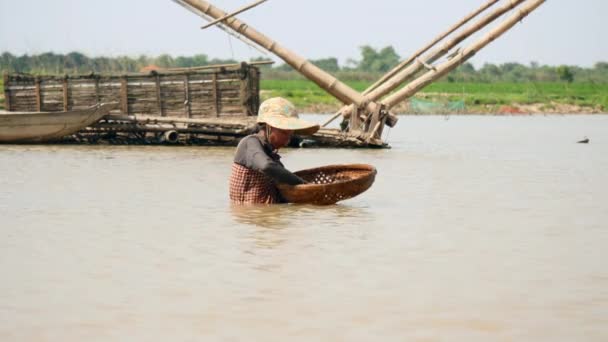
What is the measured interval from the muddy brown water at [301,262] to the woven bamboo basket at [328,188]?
0.13 metres

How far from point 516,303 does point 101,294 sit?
2335 millimetres

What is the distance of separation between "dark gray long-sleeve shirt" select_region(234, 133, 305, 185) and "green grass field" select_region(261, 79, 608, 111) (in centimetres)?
4264

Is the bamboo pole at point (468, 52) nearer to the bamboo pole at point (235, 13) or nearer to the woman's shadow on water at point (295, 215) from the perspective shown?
the bamboo pole at point (235, 13)

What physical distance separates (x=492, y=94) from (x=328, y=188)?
176ft

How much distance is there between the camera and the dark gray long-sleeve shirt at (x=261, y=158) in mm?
8742

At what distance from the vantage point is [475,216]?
954 cm

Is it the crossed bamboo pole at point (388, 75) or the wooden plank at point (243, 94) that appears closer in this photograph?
the crossed bamboo pole at point (388, 75)

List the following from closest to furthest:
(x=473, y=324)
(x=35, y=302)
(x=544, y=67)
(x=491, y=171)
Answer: (x=473, y=324)
(x=35, y=302)
(x=491, y=171)
(x=544, y=67)

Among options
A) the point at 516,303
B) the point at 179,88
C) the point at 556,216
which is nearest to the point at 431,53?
the point at 179,88

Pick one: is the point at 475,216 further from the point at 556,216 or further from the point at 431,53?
the point at 431,53

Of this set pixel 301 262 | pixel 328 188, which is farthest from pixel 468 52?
pixel 301 262

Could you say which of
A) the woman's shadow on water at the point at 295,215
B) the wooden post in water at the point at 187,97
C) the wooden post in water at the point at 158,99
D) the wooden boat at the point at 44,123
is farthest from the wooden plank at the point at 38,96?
the woman's shadow on water at the point at 295,215

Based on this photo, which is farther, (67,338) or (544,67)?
(544,67)

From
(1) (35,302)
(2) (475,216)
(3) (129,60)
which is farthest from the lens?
(3) (129,60)
